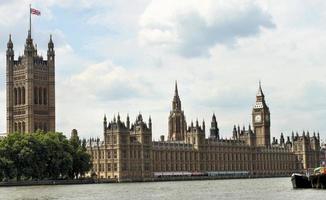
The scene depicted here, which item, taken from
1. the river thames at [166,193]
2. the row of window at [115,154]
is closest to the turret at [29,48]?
the row of window at [115,154]

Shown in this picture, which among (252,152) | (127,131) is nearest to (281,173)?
(252,152)

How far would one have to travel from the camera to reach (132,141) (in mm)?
149500

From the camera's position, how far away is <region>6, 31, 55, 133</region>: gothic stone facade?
15688cm

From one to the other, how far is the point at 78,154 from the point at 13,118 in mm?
44303

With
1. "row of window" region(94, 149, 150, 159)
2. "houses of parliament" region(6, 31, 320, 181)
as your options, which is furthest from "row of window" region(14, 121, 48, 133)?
"row of window" region(94, 149, 150, 159)

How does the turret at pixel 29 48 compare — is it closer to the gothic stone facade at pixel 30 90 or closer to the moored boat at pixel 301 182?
the gothic stone facade at pixel 30 90

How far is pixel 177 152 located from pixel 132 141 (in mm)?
16460

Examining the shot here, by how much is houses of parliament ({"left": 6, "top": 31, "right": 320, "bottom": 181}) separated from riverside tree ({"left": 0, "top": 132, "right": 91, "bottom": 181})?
78.8 feet

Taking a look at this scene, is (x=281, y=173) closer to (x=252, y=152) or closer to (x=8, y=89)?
(x=252, y=152)

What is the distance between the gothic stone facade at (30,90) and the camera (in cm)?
15688

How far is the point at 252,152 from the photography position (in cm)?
18788

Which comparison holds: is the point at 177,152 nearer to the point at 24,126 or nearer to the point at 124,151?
the point at 124,151

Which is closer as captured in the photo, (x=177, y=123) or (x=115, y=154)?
(x=115, y=154)

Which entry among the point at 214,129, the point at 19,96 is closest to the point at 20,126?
the point at 19,96
